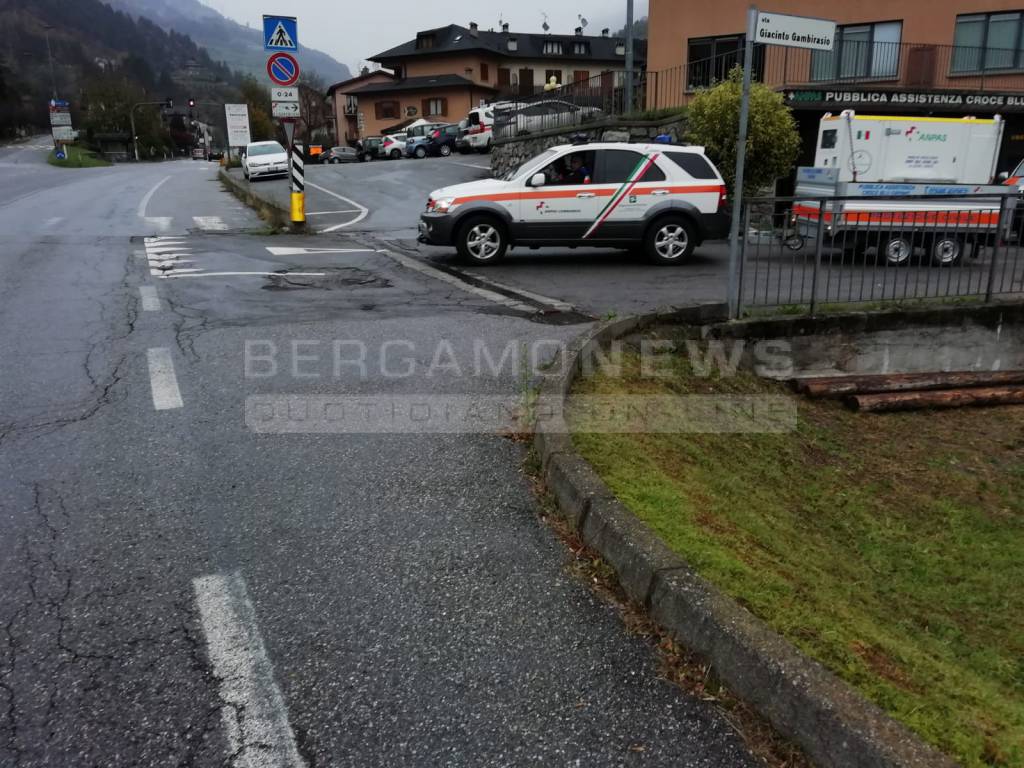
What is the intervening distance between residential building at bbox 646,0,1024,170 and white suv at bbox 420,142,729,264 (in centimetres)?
1153

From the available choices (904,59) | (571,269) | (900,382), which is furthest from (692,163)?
(904,59)

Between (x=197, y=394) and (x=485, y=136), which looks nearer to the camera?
(x=197, y=394)

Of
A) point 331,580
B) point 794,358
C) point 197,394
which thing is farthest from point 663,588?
point 794,358

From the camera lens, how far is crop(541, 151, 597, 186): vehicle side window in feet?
41.6

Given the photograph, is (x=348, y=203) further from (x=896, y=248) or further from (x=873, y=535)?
(x=873, y=535)

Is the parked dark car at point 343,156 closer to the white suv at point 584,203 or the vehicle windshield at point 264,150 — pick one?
the vehicle windshield at point 264,150

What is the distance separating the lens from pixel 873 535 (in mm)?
5656

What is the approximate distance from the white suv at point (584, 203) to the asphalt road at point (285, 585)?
548 cm

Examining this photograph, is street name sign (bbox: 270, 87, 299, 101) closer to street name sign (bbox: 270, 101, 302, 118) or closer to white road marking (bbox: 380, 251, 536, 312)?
street name sign (bbox: 270, 101, 302, 118)

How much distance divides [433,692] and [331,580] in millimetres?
910

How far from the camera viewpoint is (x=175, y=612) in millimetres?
3311

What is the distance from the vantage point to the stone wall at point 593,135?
20.9 m

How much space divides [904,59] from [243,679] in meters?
26.9

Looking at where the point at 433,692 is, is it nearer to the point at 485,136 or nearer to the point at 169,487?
the point at 169,487
